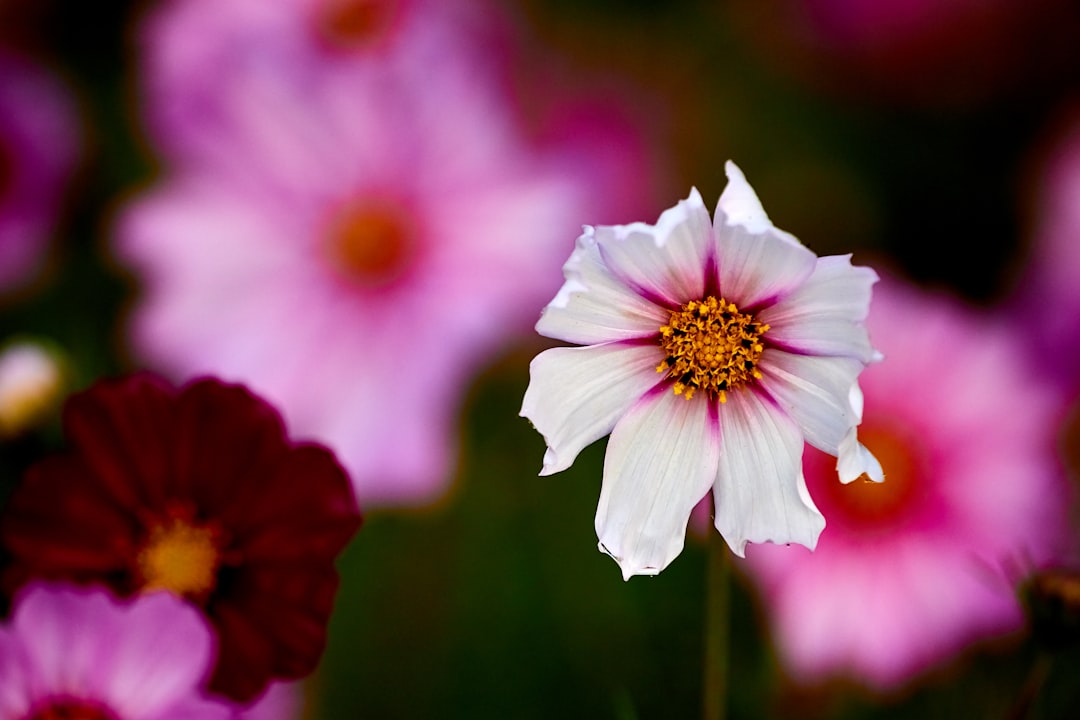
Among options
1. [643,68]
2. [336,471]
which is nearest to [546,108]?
[643,68]

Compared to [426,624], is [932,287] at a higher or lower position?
higher

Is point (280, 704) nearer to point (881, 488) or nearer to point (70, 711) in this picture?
point (70, 711)

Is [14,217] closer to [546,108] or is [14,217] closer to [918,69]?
[546,108]

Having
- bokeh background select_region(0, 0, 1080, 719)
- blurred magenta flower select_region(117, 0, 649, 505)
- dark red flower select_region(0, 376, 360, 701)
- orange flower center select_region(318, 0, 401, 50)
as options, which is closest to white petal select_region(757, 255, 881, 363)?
dark red flower select_region(0, 376, 360, 701)

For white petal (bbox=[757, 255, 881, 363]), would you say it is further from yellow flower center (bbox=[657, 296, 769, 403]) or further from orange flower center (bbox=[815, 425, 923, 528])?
orange flower center (bbox=[815, 425, 923, 528])

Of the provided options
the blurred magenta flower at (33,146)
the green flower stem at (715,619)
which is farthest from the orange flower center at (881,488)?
the blurred magenta flower at (33,146)

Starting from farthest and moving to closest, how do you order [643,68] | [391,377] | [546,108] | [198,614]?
[643,68]
[546,108]
[391,377]
[198,614]

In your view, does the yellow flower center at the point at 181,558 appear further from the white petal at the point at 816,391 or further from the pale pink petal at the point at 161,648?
the white petal at the point at 816,391
